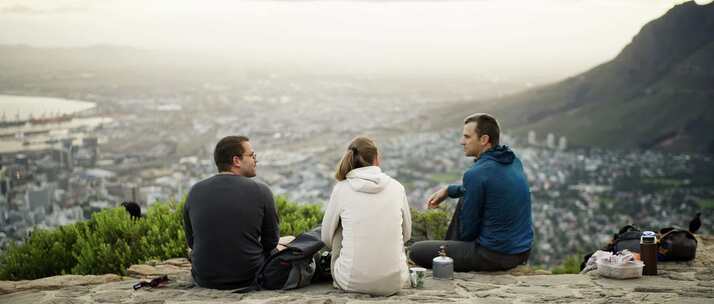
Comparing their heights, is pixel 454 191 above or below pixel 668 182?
above

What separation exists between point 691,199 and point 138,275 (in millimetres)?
26834

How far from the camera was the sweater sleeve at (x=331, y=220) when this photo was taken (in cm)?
559

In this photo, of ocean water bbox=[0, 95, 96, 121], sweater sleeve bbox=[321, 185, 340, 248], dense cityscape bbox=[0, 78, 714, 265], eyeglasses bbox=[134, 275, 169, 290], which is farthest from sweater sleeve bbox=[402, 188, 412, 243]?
ocean water bbox=[0, 95, 96, 121]

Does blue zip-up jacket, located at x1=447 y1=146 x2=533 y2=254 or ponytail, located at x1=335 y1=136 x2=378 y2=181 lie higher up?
ponytail, located at x1=335 y1=136 x2=378 y2=181

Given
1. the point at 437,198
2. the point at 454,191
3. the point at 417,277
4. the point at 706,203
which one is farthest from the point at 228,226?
the point at 706,203

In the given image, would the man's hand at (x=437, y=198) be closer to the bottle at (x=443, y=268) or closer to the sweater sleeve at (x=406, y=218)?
the bottle at (x=443, y=268)

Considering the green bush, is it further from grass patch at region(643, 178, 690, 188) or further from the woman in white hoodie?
grass patch at region(643, 178, 690, 188)

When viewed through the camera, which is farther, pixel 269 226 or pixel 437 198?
pixel 437 198

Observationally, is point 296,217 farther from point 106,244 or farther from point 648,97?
point 648,97

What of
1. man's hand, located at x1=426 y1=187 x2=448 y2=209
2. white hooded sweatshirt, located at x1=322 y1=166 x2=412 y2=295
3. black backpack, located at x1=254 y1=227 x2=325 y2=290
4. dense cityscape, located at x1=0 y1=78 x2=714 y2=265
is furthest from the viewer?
dense cityscape, located at x1=0 y1=78 x2=714 y2=265

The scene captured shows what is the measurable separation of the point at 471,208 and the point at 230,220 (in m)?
2.34

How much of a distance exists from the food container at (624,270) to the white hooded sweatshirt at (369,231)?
205cm

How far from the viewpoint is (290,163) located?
38500 mm

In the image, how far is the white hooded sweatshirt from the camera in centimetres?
540
